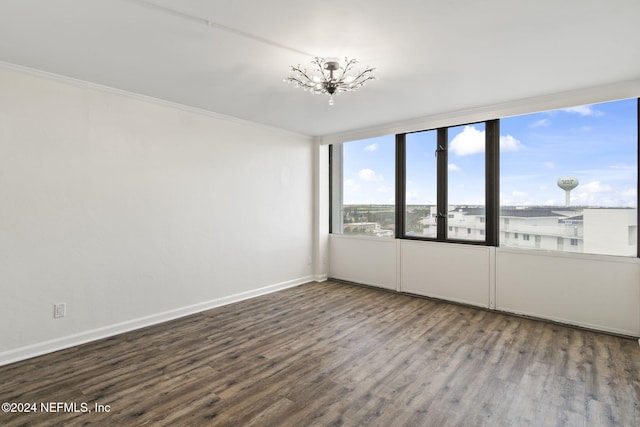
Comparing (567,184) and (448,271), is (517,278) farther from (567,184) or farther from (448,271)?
(567,184)

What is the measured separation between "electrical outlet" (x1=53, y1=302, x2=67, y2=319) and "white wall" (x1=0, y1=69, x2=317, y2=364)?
1.4 inches

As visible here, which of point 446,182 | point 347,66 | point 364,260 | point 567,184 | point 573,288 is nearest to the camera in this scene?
point 347,66

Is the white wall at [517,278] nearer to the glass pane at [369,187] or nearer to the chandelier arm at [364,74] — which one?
the glass pane at [369,187]

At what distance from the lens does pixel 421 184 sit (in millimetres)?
4902

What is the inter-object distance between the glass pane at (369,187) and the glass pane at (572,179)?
1.61m

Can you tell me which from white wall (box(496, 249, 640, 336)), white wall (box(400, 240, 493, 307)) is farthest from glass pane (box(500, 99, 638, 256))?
white wall (box(400, 240, 493, 307))

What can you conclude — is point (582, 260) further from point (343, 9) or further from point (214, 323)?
point (214, 323)

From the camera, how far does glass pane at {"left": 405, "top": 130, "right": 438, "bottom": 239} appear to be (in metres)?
4.77

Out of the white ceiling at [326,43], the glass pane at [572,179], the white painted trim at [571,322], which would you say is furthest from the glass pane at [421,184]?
the white painted trim at [571,322]

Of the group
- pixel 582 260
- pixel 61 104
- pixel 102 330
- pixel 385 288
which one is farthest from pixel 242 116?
pixel 582 260

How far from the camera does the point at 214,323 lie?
3.75 m

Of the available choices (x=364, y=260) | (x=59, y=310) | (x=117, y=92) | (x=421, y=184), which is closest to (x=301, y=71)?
(x=117, y=92)

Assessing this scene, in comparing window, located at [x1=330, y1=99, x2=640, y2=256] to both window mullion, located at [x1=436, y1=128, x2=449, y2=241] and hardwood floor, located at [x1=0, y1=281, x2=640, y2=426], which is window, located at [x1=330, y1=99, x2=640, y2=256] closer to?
window mullion, located at [x1=436, y1=128, x2=449, y2=241]

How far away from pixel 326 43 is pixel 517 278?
3.46m
